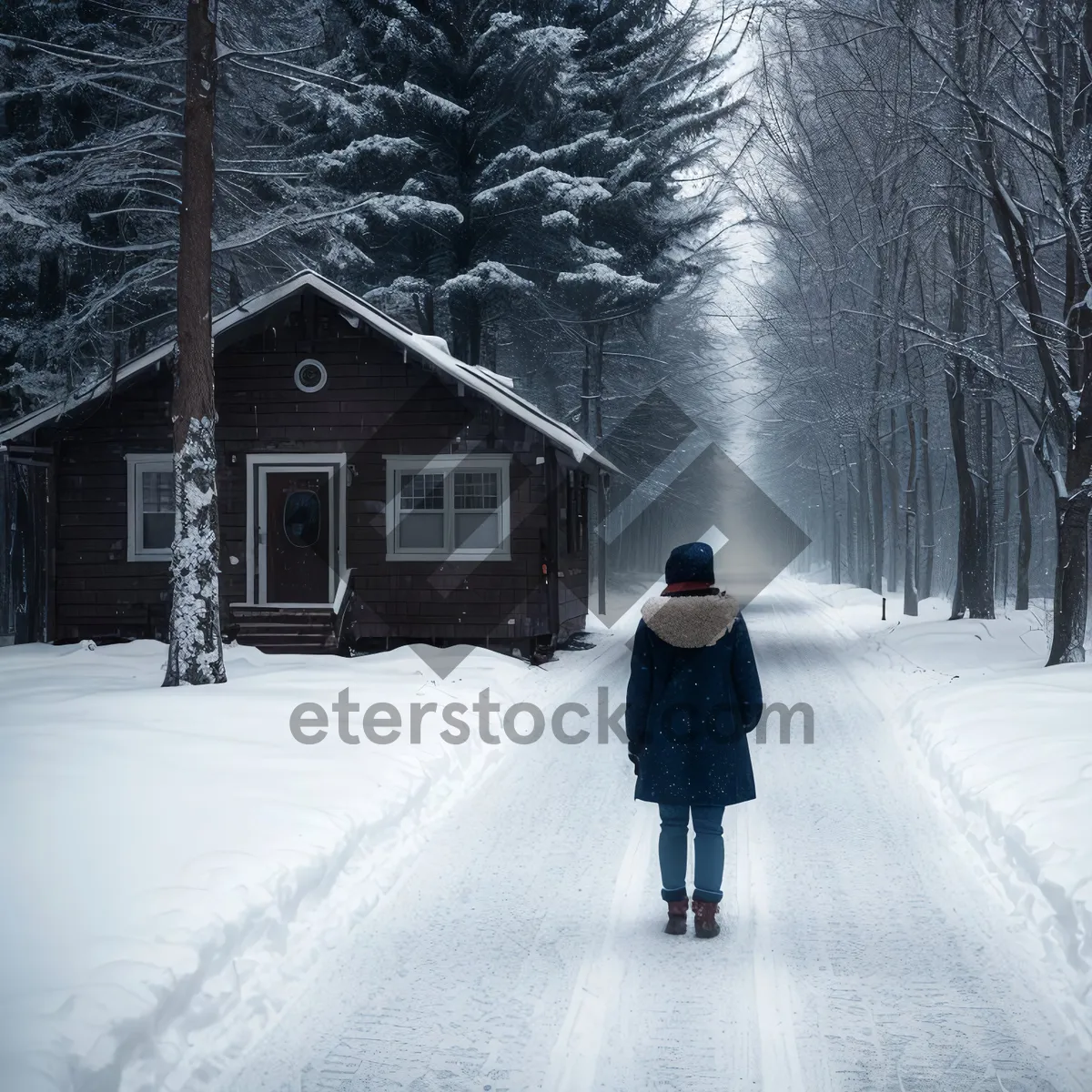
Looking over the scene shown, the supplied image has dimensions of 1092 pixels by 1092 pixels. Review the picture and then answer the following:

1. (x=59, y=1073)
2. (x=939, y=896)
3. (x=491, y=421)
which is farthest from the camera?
(x=491, y=421)

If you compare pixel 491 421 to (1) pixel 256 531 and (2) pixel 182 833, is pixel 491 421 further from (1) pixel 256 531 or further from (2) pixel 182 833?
(2) pixel 182 833

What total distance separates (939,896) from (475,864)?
110 inches

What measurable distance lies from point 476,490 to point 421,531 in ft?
3.65

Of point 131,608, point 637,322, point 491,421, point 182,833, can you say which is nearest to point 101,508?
point 131,608

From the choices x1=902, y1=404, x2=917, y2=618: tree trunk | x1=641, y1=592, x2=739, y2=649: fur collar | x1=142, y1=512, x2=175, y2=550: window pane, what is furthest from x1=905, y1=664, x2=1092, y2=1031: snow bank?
x1=142, y1=512, x2=175, y2=550: window pane

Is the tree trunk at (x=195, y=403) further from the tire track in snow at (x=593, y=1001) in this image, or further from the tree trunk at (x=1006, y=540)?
the tree trunk at (x=1006, y=540)

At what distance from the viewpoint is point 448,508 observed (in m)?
17.0

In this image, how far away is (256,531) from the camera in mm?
17328

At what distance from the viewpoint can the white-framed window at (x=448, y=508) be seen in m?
16.9

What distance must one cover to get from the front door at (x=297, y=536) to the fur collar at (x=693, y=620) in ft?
40.7

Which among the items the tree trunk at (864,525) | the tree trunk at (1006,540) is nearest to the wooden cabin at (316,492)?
the tree trunk at (864,525)

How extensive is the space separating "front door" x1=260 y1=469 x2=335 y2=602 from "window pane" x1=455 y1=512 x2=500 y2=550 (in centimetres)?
218

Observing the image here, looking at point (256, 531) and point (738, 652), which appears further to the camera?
point (256, 531)

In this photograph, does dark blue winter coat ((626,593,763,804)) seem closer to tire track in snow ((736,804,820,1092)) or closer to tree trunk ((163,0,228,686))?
tire track in snow ((736,804,820,1092))
